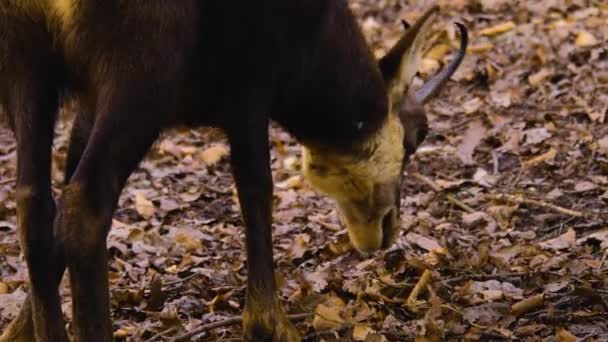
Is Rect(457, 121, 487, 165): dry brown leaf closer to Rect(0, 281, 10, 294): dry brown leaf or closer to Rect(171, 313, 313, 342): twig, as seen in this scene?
Rect(171, 313, 313, 342): twig

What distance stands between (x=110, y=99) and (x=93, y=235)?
19.6 inches

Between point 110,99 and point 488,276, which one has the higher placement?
point 110,99

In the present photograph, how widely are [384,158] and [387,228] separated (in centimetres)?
50

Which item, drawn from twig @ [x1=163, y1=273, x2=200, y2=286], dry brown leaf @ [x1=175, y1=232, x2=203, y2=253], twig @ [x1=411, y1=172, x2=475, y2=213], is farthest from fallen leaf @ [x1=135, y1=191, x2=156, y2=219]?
twig @ [x1=411, y1=172, x2=475, y2=213]

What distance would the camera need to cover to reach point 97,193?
4.05 metres

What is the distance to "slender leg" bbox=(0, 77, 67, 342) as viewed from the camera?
431 centimetres

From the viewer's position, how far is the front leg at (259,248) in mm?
4852

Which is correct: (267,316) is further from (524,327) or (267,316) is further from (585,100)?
(585,100)

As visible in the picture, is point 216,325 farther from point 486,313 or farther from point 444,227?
point 444,227

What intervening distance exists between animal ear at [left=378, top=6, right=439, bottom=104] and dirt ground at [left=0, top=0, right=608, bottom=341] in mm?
932

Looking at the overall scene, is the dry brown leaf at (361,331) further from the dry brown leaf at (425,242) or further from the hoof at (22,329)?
the hoof at (22,329)

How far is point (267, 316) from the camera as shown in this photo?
4.88 m

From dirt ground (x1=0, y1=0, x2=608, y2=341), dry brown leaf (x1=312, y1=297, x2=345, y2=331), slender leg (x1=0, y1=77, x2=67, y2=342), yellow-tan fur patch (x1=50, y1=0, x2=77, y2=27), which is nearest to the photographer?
yellow-tan fur patch (x1=50, y1=0, x2=77, y2=27)

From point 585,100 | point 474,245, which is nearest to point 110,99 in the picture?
point 474,245
